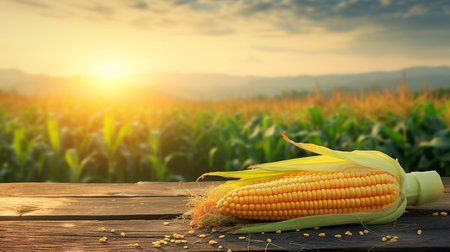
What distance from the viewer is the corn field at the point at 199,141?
4.90 metres

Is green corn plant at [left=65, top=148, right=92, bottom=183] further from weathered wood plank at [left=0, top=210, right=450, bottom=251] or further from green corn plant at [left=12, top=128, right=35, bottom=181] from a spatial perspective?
weathered wood plank at [left=0, top=210, right=450, bottom=251]

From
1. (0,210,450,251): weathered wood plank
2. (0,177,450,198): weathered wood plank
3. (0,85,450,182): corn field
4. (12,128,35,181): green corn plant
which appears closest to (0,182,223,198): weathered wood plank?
(0,177,450,198): weathered wood plank

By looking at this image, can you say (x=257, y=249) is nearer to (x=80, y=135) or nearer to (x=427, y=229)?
(x=427, y=229)

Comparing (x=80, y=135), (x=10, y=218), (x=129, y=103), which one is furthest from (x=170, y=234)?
(x=129, y=103)

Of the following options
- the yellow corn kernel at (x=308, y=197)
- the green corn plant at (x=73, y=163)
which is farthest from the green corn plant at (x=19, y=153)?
the yellow corn kernel at (x=308, y=197)

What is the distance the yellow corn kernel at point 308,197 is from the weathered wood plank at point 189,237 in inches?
3.7

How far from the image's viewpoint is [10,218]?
6.46ft

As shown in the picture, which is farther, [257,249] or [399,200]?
[399,200]

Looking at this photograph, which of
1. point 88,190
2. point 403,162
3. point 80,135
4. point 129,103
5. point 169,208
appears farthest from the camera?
point 129,103

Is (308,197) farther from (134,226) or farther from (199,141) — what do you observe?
(199,141)

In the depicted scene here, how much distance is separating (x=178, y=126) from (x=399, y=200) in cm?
508

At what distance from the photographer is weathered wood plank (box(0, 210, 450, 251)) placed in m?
1.54

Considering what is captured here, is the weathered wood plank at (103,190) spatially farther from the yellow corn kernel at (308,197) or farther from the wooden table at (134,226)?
the yellow corn kernel at (308,197)

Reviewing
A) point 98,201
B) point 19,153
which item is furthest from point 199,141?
point 98,201
